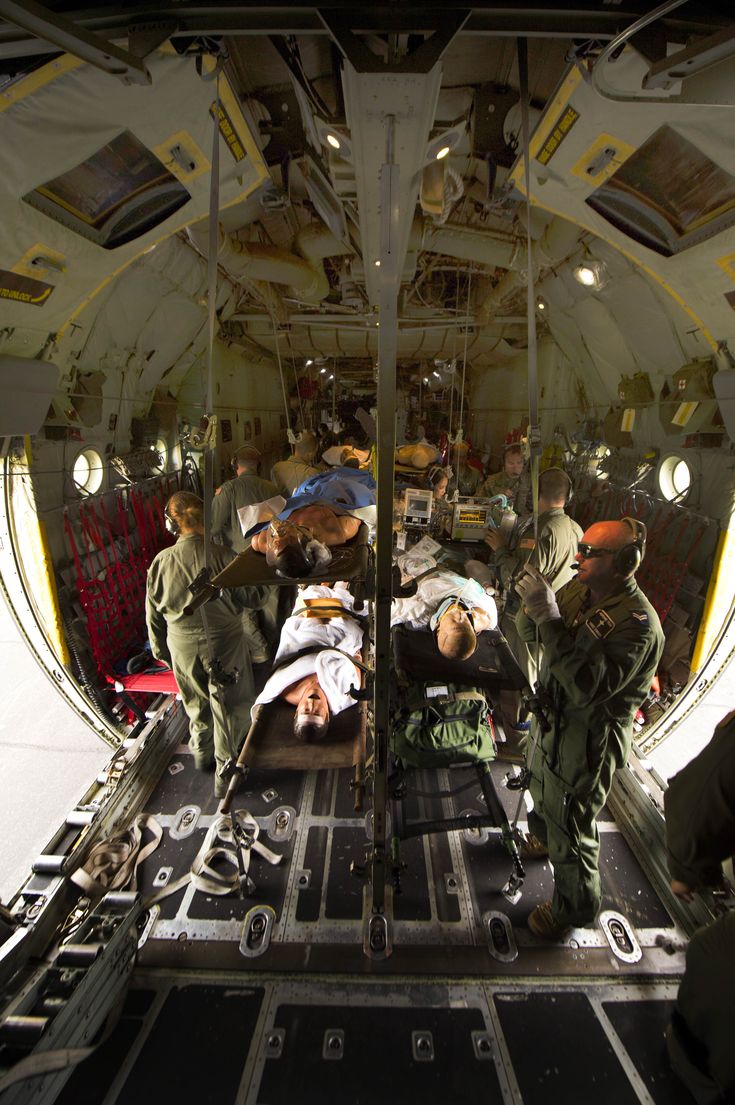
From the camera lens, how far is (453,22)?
1.59 m

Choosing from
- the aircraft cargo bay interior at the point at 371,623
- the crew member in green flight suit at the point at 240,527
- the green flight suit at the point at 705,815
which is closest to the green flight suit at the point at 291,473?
the crew member in green flight suit at the point at 240,527

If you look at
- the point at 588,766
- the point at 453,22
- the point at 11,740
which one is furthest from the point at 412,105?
the point at 11,740

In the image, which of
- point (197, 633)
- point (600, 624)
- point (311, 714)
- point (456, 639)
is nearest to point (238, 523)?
point (197, 633)

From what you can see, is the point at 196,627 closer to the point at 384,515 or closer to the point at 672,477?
the point at 384,515

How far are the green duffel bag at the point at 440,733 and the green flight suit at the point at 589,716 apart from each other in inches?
21.2

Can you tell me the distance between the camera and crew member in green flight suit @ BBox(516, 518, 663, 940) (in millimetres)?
2246

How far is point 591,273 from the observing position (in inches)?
172

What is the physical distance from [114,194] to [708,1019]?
16.9ft

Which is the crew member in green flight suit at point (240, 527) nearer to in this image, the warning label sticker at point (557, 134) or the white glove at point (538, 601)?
the white glove at point (538, 601)

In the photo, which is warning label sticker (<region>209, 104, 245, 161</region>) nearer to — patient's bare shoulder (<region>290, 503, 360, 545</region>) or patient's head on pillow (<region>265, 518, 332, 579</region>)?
patient's bare shoulder (<region>290, 503, 360, 545</region>)

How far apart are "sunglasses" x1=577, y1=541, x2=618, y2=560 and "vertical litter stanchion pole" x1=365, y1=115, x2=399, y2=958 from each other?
136 cm

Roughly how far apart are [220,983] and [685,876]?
2.30 meters

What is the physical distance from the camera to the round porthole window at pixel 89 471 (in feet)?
15.8

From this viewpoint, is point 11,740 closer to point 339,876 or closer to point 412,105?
point 339,876
